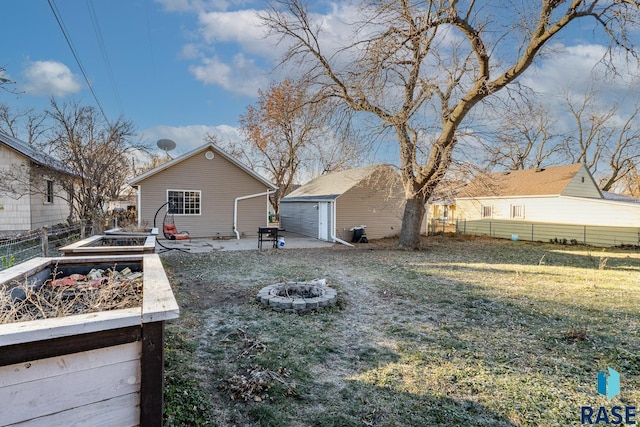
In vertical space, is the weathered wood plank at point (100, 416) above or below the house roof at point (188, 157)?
below

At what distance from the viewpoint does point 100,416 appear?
62.3 inches

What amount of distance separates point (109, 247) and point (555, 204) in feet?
63.2

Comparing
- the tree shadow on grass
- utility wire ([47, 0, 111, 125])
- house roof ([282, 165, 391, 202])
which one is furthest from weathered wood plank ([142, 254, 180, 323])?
house roof ([282, 165, 391, 202])

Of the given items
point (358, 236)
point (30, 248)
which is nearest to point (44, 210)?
point (30, 248)

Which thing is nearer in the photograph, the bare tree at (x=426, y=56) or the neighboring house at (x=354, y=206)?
the bare tree at (x=426, y=56)

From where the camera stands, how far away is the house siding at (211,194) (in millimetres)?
14305

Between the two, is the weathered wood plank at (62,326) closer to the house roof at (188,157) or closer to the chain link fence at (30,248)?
the chain link fence at (30,248)

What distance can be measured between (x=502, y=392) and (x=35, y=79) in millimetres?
16371

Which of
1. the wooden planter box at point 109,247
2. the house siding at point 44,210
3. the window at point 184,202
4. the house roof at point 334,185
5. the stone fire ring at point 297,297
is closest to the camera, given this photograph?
the wooden planter box at point 109,247

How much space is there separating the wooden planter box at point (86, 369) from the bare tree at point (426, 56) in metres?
10.2

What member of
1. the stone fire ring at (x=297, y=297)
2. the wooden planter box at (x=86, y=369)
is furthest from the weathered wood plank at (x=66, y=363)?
the stone fire ring at (x=297, y=297)

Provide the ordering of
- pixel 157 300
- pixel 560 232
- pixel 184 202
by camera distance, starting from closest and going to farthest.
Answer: pixel 157 300 < pixel 184 202 < pixel 560 232

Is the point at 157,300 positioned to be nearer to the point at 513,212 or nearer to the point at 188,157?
the point at 188,157

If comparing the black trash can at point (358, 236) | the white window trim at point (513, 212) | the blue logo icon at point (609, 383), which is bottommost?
the blue logo icon at point (609, 383)
